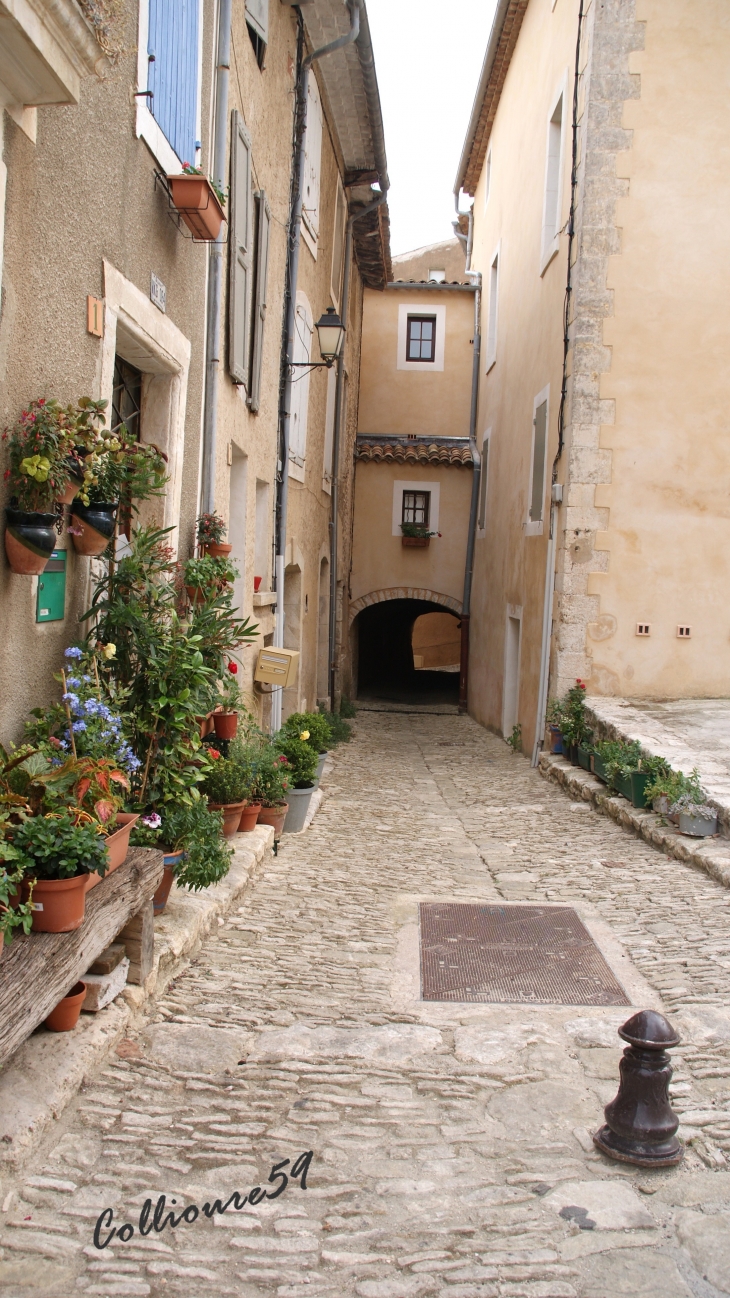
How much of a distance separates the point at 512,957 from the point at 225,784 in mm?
2181

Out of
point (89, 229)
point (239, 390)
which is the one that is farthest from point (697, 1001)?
point (239, 390)

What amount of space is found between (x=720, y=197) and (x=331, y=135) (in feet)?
16.9

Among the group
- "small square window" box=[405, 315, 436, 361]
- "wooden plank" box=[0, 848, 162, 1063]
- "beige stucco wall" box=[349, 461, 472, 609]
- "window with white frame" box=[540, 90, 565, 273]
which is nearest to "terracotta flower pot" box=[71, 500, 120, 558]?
"wooden plank" box=[0, 848, 162, 1063]

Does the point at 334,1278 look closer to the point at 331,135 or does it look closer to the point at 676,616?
the point at 676,616

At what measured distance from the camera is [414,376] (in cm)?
1992

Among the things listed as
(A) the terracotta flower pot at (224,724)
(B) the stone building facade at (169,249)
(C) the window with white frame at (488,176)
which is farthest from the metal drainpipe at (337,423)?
(A) the terracotta flower pot at (224,724)

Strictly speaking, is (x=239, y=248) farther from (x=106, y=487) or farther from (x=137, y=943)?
(x=137, y=943)

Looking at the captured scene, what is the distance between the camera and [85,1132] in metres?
2.88

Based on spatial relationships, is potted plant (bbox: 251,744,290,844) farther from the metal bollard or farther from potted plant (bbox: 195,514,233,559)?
the metal bollard

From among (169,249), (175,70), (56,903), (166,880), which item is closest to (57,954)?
(56,903)

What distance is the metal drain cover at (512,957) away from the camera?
4270mm

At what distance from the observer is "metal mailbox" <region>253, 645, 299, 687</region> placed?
27.3 feet

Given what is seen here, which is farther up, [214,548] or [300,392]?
[300,392]

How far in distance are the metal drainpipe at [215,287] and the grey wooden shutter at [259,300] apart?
1.32 metres
